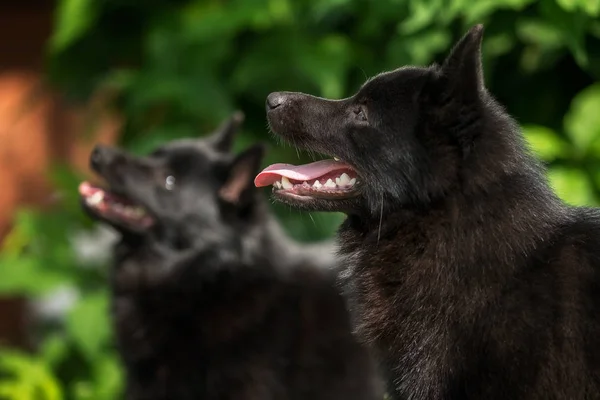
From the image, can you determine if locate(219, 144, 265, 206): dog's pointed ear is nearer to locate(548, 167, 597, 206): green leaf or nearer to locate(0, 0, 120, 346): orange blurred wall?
locate(548, 167, 597, 206): green leaf

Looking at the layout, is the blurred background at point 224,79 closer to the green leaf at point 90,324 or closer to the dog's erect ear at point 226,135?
the green leaf at point 90,324

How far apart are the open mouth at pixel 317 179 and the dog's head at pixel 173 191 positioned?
118 cm

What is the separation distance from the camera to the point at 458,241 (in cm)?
212

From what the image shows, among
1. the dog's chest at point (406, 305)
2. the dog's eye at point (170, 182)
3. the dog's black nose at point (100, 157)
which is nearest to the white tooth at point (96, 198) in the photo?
the dog's black nose at point (100, 157)

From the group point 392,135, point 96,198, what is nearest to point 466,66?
point 392,135

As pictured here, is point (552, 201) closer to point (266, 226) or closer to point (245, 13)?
point (266, 226)

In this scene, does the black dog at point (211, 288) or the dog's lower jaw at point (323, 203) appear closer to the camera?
the dog's lower jaw at point (323, 203)

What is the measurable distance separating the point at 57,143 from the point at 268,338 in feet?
11.0

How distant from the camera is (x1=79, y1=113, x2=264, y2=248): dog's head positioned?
3527 mm

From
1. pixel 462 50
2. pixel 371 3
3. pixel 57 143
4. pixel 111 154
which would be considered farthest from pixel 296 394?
pixel 57 143

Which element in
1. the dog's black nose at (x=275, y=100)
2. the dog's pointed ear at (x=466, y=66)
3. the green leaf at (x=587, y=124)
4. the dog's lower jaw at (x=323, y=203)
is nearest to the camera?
the dog's pointed ear at (x=466, y=66)

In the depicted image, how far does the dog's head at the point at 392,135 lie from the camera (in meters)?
2.10

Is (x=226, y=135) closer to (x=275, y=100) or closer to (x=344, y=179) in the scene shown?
(x=275, y=100)

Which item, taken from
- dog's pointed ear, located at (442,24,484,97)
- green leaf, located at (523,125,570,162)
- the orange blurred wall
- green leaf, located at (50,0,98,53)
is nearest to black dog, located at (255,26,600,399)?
dog's pointed ear, located at (442,24,484,97)
